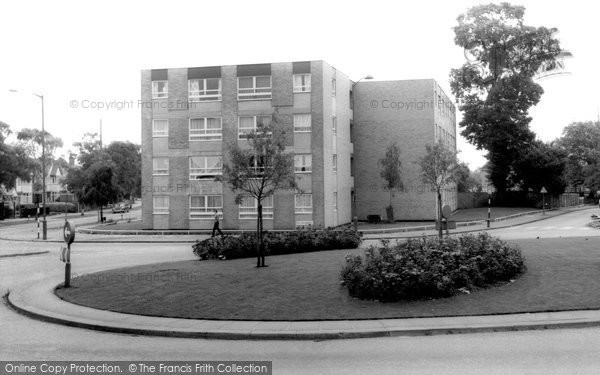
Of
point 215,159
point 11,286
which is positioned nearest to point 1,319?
point 11,286

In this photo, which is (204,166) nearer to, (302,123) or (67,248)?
(302,123)

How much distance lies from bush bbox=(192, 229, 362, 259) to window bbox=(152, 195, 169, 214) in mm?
22147

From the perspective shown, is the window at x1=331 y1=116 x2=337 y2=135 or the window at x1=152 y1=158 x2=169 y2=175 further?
the window at x1=152 y1=158 x2=169 y2=175

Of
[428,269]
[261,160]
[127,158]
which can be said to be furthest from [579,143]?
[428,269]

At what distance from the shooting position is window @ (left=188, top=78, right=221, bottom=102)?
3988 cm

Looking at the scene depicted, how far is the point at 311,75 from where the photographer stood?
125 ft

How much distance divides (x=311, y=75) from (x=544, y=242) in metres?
23.4

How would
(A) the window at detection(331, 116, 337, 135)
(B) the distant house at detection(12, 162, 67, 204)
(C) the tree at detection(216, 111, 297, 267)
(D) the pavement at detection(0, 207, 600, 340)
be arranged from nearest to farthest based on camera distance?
(D) the pavement at detection(0, 207, 600, 340) → (C) the tree at detection(216, 111, 297, 267) → (A) the window at detection(331, 116, 337, 135) → (B) the distant house at detection(12, 162, 67, 204)

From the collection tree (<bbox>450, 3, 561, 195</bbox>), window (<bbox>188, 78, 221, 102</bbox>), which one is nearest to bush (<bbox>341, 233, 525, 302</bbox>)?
window (<bbox>188, 78, 221, 102</bbox>)

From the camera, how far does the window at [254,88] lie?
128ft

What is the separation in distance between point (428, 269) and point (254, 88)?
97.5 ft

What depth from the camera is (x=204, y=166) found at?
132 ft

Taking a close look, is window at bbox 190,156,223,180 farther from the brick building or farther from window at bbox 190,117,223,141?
window at bbox 190,117,223,141

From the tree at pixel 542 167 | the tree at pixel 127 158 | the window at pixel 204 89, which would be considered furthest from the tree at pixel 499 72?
the tree at pixel 127 158
